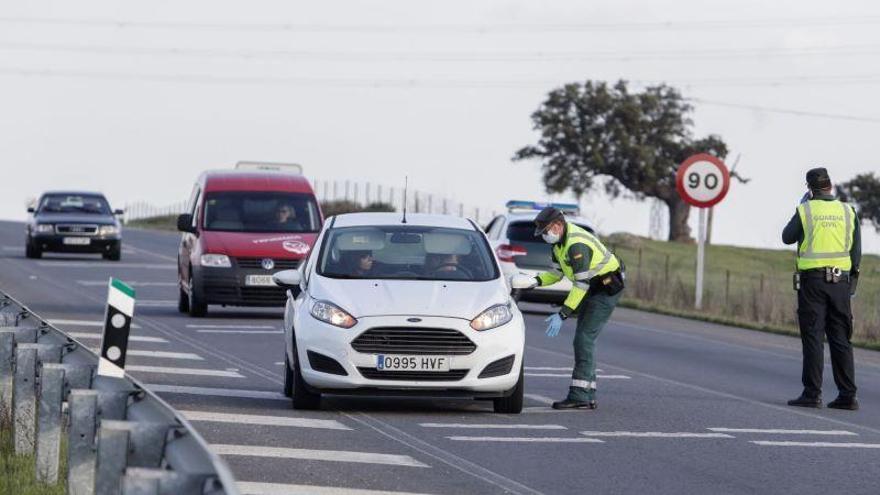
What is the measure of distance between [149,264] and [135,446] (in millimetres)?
38404

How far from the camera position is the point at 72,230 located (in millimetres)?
46094

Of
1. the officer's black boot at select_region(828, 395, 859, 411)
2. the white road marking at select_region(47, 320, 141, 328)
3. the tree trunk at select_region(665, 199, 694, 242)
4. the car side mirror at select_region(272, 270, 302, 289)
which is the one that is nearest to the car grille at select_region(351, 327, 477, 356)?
the car side mirror at select_region(272, 270, 302, 289)

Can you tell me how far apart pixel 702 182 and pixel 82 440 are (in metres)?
28.4

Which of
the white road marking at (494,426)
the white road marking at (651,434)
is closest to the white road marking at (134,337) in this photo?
the white road marking at (494,426)

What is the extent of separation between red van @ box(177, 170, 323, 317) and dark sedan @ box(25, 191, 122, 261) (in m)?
16.0

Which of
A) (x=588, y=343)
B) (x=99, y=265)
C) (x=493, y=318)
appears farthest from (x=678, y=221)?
(x=493, y=318)

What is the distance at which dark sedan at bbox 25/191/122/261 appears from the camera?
46031 mm

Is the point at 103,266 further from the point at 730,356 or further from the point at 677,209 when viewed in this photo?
the point at 677,209

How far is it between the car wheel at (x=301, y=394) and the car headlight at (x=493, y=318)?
51.7 inches

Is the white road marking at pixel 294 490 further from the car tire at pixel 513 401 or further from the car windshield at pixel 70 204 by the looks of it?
the car windshield at pixel 70 204

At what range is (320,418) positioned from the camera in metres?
15.3

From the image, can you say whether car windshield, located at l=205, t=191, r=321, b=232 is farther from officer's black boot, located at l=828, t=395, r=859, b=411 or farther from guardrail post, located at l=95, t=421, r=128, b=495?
guardrail post, located at l=95, t=421, r=128, b=495

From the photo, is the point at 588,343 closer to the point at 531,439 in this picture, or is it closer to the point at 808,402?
the point at 808,402

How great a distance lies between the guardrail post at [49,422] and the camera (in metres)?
10.8
